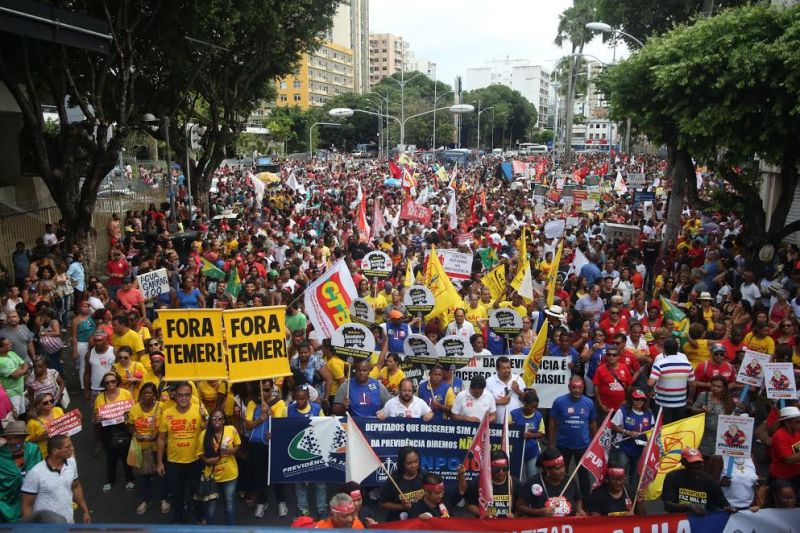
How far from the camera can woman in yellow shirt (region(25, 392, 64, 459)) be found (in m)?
6.29

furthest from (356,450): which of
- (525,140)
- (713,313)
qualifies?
(525,140)

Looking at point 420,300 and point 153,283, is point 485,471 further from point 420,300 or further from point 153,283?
point 153,283

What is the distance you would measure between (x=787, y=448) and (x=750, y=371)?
1586mm

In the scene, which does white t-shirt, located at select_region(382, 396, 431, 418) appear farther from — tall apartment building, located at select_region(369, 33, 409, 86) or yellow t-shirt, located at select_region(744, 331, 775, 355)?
tall apartment building, located at select_region(369, 33, 409, 86)

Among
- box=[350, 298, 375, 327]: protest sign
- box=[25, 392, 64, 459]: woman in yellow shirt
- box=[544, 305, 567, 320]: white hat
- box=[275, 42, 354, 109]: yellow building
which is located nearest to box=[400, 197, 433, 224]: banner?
box=[544, 305, 567, 320]: white hat

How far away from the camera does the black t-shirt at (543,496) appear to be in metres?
5.67

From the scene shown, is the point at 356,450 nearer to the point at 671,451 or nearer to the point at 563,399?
the point at 563,399

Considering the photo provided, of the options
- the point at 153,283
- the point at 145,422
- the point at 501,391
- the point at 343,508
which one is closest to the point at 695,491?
the point at 501,391

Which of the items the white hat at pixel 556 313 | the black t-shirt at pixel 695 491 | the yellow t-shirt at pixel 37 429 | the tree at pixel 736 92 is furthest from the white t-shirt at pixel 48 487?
the tree at pixel 736 92

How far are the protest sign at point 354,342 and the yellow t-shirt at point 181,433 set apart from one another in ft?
6.64

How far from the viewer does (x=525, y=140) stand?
131 meters

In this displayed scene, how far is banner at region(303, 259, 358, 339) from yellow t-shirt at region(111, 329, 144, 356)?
2194mm

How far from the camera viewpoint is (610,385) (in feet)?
25.7

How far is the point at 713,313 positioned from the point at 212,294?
8.86 m
